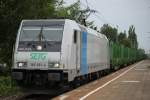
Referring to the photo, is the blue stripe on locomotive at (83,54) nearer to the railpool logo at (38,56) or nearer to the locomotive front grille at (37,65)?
the railpool logo at (38,56)

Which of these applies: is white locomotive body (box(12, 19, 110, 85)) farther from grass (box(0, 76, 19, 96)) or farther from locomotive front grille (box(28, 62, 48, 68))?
grass (box(0, 76, 19, 96))

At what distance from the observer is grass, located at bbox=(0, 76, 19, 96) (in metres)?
16.6

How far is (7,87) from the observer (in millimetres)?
17422

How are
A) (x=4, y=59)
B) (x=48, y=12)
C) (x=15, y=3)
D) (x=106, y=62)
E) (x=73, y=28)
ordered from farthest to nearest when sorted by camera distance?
(x=106, y=62) → (x=48, y=12) → (x=4, y=59) → (x=15, y=3) → (x=73, y=28)

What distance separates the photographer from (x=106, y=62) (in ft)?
99.7

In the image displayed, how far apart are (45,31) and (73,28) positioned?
1.24 m

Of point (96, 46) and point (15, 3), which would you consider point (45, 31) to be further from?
point (96, 46)

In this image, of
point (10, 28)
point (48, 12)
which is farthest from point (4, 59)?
point (48, 12)

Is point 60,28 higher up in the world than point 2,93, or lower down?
higher up

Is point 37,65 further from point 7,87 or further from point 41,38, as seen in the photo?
point 7,87

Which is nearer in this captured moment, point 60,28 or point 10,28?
point 60,28

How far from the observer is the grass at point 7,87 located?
54.6 ft

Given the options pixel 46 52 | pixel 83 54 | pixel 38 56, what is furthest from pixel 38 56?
pixel 83 54

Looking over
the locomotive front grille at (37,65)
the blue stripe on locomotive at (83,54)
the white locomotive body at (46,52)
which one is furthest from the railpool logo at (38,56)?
the blue stripe on locomotive at (83,54)
